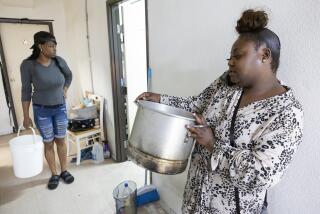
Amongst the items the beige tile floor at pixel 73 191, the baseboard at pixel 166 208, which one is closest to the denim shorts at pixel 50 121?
the beige tile floor at pixel 73 191

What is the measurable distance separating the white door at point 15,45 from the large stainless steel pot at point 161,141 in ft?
11.1

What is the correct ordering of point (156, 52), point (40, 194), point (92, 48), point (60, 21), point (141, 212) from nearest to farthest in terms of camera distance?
point (156, 52), point (141, 212), point (40, 194), point (92, 48), point (60, 21)

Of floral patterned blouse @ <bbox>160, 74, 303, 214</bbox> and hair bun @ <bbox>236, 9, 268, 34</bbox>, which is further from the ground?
hair bun @ <bbox>236, 9, 268, 34</bbox>

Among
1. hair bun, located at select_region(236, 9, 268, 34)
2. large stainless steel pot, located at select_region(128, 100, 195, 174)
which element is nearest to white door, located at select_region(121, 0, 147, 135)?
large stainless steel pot, located at select_region(128, 100, 195, 174)

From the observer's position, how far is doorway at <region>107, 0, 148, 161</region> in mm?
2293

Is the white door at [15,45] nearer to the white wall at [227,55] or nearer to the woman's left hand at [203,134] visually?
→ the white wall at [227,55]

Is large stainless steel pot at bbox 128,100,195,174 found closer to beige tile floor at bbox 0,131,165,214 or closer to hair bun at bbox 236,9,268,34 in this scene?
hair bun at bbox 236,9,268,34

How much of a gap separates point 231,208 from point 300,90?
20.3 inches

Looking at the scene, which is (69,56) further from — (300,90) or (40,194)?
(300,90)

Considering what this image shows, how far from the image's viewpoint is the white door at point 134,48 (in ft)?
7.98

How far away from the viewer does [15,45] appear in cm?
343

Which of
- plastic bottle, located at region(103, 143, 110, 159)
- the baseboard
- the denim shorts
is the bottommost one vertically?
the baseboard

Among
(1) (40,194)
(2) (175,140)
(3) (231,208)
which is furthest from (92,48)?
(3) (231,208)

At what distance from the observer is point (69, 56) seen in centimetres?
381
